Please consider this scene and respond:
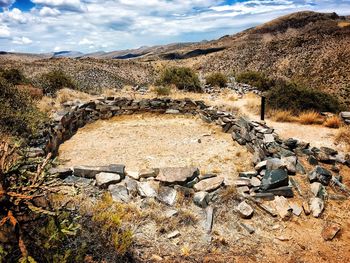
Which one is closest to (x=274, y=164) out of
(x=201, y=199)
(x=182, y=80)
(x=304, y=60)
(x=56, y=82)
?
(x=201, y=199)

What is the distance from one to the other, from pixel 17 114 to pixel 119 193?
461cm

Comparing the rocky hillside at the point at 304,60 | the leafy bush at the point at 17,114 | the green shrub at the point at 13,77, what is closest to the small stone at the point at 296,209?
the leafy bush at the point at 17,114

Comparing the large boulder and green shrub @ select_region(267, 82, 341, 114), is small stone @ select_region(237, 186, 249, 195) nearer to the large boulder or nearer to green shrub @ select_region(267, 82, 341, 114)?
the large boulder

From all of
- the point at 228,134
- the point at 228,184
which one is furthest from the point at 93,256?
the point at 228,134

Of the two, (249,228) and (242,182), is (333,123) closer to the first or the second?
(242,182)

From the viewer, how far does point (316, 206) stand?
5.86m

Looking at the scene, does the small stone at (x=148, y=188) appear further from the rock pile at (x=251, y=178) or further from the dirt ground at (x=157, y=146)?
the dirt ground at (x=157, y=146)

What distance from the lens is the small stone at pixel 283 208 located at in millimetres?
Answer: 5629

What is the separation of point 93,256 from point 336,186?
5.09 m

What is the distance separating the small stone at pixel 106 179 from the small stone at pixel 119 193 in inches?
4.8

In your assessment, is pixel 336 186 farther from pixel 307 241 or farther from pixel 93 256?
pixel 93 256

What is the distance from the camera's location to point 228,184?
6.47 meters

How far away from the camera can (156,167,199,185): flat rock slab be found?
21.1 feet

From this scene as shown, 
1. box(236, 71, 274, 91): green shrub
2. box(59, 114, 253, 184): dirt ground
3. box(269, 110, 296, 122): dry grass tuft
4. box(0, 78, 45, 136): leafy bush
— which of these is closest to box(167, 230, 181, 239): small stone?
box(59, 114, 253, 184): dirt ground
